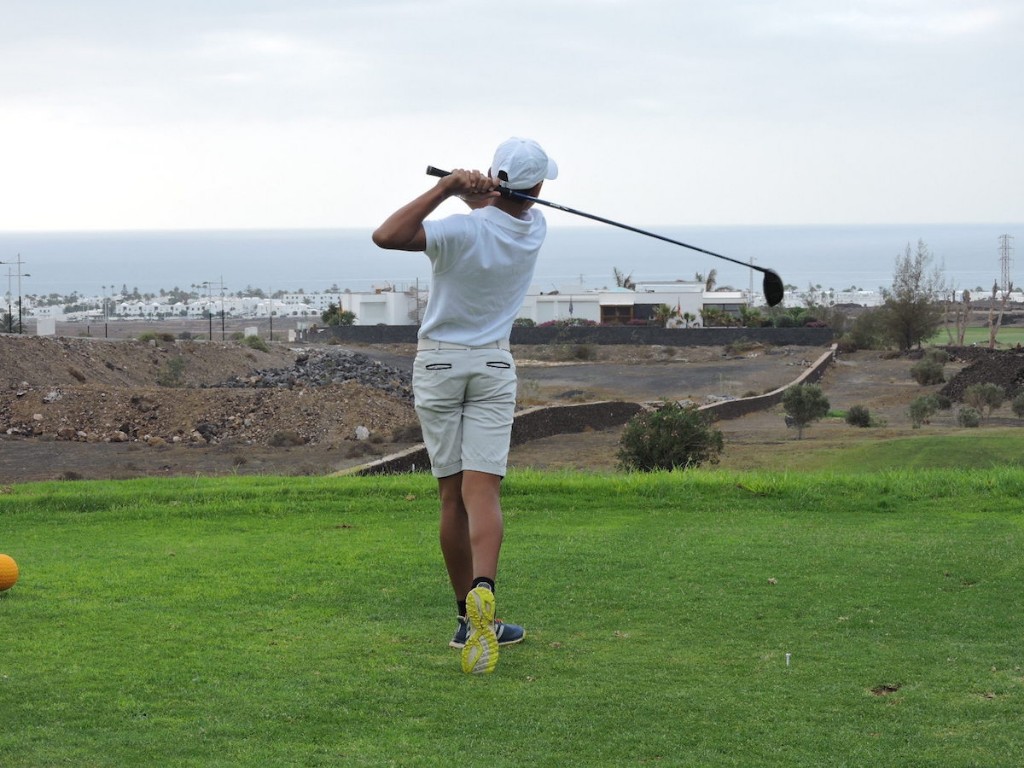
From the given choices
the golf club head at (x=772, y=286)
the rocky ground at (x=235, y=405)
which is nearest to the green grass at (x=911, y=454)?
the rocky ground at (x=235, y=405)

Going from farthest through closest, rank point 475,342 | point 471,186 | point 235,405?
1. point 235,405
2. point 475,342
3. point 471,186

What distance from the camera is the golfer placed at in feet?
16.6

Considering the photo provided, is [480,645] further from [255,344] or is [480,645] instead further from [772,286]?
[255,344]

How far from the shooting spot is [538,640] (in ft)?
16.6

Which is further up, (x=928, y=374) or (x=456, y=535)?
(x=456, y=535)

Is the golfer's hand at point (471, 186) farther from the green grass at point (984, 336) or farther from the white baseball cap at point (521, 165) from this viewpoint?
Result: the green grass at point (984, 336)

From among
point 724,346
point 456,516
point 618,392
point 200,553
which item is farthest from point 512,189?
point 724,346

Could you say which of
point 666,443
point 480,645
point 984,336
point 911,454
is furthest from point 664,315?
point 480,645

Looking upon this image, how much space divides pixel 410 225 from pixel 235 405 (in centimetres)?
2545

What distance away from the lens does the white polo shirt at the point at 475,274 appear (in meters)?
5.06

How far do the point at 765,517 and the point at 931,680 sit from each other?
3.77 meters

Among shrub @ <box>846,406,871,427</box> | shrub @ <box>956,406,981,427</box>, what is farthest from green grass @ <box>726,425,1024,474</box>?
shrub @ <box>956,406,981,427</box>

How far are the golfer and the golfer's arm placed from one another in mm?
21

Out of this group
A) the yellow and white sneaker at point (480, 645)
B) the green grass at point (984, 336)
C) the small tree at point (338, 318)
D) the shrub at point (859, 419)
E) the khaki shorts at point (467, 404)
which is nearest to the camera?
the yellow and white sneaker at point (480, 645)
